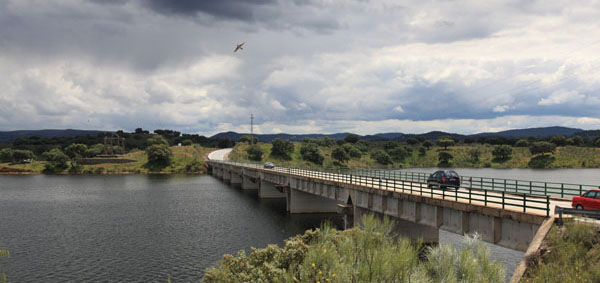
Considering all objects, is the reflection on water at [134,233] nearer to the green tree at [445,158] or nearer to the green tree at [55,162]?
the green tree at [55,162]

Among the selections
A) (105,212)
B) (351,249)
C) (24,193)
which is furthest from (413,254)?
(24,193)

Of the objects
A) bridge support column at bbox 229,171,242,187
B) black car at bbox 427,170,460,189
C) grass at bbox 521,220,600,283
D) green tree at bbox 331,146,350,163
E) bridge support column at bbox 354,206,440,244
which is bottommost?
bridge support column at bbox 229,171,242,187

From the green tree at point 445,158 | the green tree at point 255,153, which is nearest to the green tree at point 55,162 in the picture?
the green tree at point 255,153

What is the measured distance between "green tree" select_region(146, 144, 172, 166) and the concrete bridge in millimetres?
94280

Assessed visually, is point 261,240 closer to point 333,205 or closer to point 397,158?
point 333,205

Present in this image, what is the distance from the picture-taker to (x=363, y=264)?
14562 mm

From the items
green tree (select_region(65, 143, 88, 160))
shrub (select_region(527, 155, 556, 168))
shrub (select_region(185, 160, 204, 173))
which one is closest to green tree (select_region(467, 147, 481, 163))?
shrub (select_region(527, 155, 556, 168))

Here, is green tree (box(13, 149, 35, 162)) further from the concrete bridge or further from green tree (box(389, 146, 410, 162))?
green tree (box(389, 146, 410, 162))

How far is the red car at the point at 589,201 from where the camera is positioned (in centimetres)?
2138

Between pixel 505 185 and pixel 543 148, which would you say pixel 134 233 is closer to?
pixel 505 185

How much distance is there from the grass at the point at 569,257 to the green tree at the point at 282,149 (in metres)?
139

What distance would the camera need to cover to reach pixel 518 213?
69.2ft

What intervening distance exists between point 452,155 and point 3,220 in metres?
162

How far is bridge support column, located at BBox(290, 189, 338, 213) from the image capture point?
59.4m
